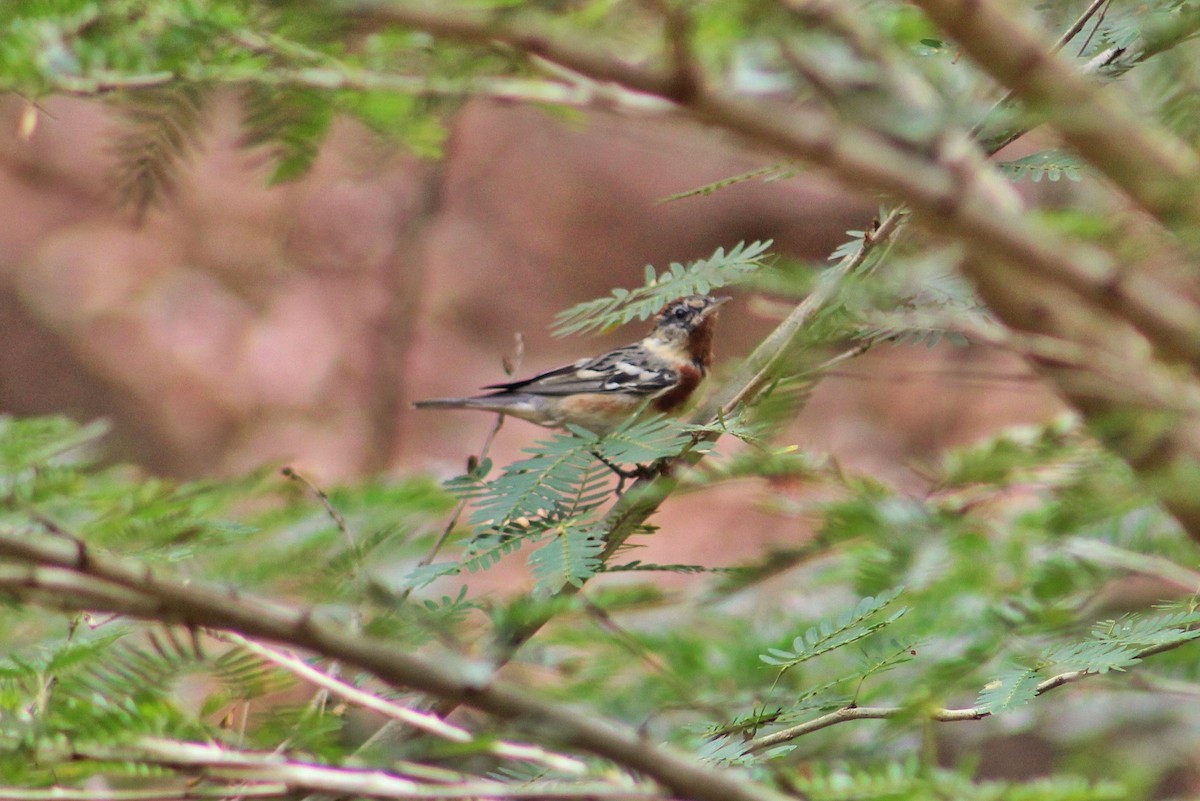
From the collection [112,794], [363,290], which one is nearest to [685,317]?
[112,794]

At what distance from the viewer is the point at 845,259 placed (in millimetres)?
2619

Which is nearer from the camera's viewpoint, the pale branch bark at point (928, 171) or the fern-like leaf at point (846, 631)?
the pale branch bark at point (928, 171)

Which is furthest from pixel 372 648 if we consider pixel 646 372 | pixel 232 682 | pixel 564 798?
pixel 646 372

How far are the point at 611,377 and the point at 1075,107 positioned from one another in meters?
4.17

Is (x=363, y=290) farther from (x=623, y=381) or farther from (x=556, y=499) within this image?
(x=556, y=499)

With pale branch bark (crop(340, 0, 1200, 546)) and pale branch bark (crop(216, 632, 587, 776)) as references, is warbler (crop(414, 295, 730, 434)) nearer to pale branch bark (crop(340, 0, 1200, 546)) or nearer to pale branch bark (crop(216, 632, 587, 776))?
pale branch bark (crop(216, 632, 587, 776))

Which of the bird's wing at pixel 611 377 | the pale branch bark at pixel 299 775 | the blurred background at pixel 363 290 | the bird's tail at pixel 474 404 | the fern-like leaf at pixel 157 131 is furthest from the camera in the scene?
the blurred background at pixel 363 290

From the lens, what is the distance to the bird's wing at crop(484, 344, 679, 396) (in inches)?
197

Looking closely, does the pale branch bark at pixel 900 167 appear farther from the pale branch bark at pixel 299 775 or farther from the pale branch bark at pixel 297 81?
the pale branch bark at pixel 297 81

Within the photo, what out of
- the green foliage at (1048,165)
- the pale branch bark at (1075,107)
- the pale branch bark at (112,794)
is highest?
the pale branch bark at (1075,107)

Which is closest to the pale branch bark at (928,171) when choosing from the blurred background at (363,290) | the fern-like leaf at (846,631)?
the fern-like leaf at (846,631)

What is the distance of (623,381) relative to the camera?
5.05m

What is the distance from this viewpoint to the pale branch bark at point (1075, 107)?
3.23ft

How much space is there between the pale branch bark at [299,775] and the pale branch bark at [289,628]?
0.53 ft
